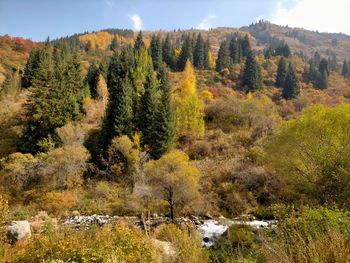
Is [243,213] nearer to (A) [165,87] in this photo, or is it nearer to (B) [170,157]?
(B) [170,157]

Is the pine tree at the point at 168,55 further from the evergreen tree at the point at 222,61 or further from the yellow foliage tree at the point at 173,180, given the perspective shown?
the yellow foliage tree at the point at 173,180

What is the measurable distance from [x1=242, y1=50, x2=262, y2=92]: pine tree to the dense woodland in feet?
42.1

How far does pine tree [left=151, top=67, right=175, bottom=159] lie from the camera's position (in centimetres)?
4016

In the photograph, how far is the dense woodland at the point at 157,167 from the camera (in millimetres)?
9727

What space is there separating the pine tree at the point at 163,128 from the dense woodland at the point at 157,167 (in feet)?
0.47

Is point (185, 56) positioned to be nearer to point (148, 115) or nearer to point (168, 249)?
point (148, 115)

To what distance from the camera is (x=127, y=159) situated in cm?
3809

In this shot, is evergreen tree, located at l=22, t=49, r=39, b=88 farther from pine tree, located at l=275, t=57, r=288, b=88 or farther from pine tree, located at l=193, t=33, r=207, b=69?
pine tree, located at l=275, t=57, r=288, b=88

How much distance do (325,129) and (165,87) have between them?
24.3 m

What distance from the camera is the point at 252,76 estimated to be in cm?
8181

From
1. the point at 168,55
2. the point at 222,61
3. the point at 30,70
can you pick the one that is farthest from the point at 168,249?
the point at 168,55

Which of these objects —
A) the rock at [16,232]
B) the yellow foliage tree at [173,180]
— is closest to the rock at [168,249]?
the rock at [16,232]

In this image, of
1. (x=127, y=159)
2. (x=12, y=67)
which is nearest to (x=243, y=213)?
(x=127, y=159)

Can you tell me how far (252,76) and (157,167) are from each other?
60890mm
